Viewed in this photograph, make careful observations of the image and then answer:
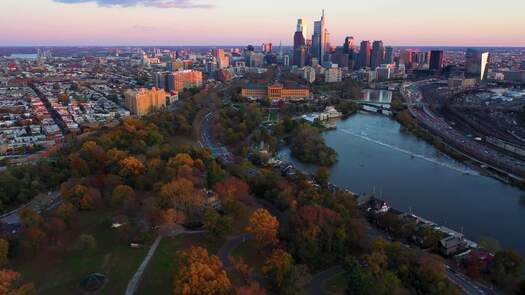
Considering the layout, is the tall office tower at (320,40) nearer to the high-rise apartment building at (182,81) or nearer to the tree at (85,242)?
the high-rise apartment building at (182,81)

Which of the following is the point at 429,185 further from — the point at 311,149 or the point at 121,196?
the point at 121,196

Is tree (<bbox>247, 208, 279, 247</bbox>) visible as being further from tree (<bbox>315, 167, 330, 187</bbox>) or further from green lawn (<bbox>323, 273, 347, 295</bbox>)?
tree (<bbox>315, 167, 330, 187</bbox>)

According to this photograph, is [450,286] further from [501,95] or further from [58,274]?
[501,95]

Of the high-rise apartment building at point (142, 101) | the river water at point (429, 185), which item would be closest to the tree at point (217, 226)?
the river water at point (429, 185)

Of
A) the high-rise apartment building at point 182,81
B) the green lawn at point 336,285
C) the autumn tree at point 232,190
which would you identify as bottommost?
the green lawn at point 336,285

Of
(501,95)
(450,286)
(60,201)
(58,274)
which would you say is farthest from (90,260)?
(501,95)

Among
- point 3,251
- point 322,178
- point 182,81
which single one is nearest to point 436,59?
point 182,81

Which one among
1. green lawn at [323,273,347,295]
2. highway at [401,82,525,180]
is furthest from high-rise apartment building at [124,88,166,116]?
green lawn at [323,273,347,295]
